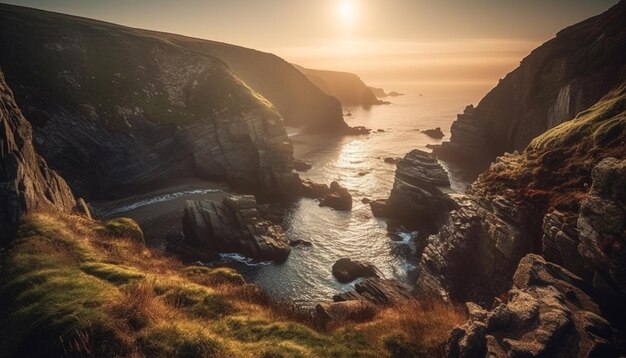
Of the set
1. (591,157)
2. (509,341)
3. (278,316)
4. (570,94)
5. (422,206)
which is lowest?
(422,206)

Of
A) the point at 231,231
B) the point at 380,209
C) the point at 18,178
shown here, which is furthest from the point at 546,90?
the point at 18,178

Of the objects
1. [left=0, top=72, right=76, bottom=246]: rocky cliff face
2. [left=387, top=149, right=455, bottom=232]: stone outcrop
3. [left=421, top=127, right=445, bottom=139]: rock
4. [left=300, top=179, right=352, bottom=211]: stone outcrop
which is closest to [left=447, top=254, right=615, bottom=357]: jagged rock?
[left=0, top=72, right=76, bottom=246]: rocky cliff face

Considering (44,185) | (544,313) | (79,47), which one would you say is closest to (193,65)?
(79,47)

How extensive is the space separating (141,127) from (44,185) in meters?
39.4

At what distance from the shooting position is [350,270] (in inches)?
1486

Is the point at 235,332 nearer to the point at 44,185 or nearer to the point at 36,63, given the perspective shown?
the point at 44,185

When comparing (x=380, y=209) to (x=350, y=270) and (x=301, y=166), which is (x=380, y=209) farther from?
(x=301, y=166)

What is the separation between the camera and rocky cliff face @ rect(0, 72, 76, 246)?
17844 millimetres

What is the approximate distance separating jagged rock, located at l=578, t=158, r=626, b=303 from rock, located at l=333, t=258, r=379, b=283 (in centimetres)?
2416

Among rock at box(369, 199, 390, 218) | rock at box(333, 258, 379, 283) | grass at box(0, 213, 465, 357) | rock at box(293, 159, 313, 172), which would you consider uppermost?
grass at box(0, 213, 465, 357)

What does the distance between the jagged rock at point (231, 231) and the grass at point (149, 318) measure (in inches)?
901

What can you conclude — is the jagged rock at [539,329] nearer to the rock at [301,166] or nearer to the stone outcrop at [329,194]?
the stone outcrop at [329,194]

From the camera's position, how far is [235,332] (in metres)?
13.2

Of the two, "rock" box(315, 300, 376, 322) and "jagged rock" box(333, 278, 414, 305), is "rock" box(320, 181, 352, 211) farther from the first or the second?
"rock" box(315, 300, 376, 322)
